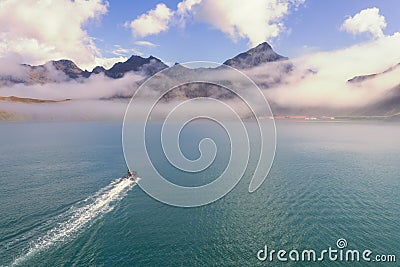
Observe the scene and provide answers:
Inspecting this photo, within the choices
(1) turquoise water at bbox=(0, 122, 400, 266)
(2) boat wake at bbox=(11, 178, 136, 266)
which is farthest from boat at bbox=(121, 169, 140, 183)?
(1) turquoise water at bbox=(0, 122, 400, 266)

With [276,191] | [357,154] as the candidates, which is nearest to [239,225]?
[276,191]

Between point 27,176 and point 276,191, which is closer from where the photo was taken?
point 276,191

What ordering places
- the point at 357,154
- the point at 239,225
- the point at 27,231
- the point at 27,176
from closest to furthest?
1. the point at 27,231
2. the point at 239,225
3. the point at 27,176
4. the point at 357,154

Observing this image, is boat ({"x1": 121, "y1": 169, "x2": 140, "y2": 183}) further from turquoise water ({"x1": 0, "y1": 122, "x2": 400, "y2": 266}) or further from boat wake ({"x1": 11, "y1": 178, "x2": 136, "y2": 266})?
turquoise water ({"x1": 0, "y1": 122, "x2": 400, "y2": 266})

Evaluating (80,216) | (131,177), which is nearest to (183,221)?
(80,216)

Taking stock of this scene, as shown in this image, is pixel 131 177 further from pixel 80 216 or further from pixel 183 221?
pixel 183 221

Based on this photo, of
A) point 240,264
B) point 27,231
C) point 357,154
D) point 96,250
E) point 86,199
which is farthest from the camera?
point 357,154

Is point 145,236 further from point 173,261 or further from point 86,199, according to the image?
point 86,199

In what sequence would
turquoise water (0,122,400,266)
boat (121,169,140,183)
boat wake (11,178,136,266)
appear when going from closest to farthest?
1. turquoise water (0,122,400,266)
2. boat wake (11,178,136,266)
3. boat (121,169,140,183)

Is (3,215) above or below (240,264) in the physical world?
above
